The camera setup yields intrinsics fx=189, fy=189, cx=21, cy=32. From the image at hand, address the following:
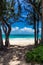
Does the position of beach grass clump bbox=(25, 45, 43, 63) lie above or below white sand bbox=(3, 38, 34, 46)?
above

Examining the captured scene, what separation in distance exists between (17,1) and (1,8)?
52.8 inches

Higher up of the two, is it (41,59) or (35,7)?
(35,7)

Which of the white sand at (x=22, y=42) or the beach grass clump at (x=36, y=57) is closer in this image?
the beach grass clump at (x=36, y=57)

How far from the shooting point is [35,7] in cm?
684

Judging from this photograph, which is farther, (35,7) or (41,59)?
(35,7)

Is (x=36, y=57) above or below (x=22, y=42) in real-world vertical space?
above

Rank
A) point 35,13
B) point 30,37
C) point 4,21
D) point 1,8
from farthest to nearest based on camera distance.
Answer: point 30,37, point 35,13, point 4,21, point 1,8

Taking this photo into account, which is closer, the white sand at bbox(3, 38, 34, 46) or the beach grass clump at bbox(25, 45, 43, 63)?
the beach grass clump at bbox(25, 45, 43, 63)

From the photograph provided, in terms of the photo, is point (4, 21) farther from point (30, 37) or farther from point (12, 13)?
point (30, 37)

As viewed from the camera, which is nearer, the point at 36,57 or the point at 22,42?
the point at 36,57

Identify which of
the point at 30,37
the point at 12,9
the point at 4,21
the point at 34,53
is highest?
the point at 12,9

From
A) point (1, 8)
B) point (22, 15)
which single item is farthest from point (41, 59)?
point (22, 15)

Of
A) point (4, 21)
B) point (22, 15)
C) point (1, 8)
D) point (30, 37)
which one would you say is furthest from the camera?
point (30, 37)

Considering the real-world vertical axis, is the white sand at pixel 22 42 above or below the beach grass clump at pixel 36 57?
below
